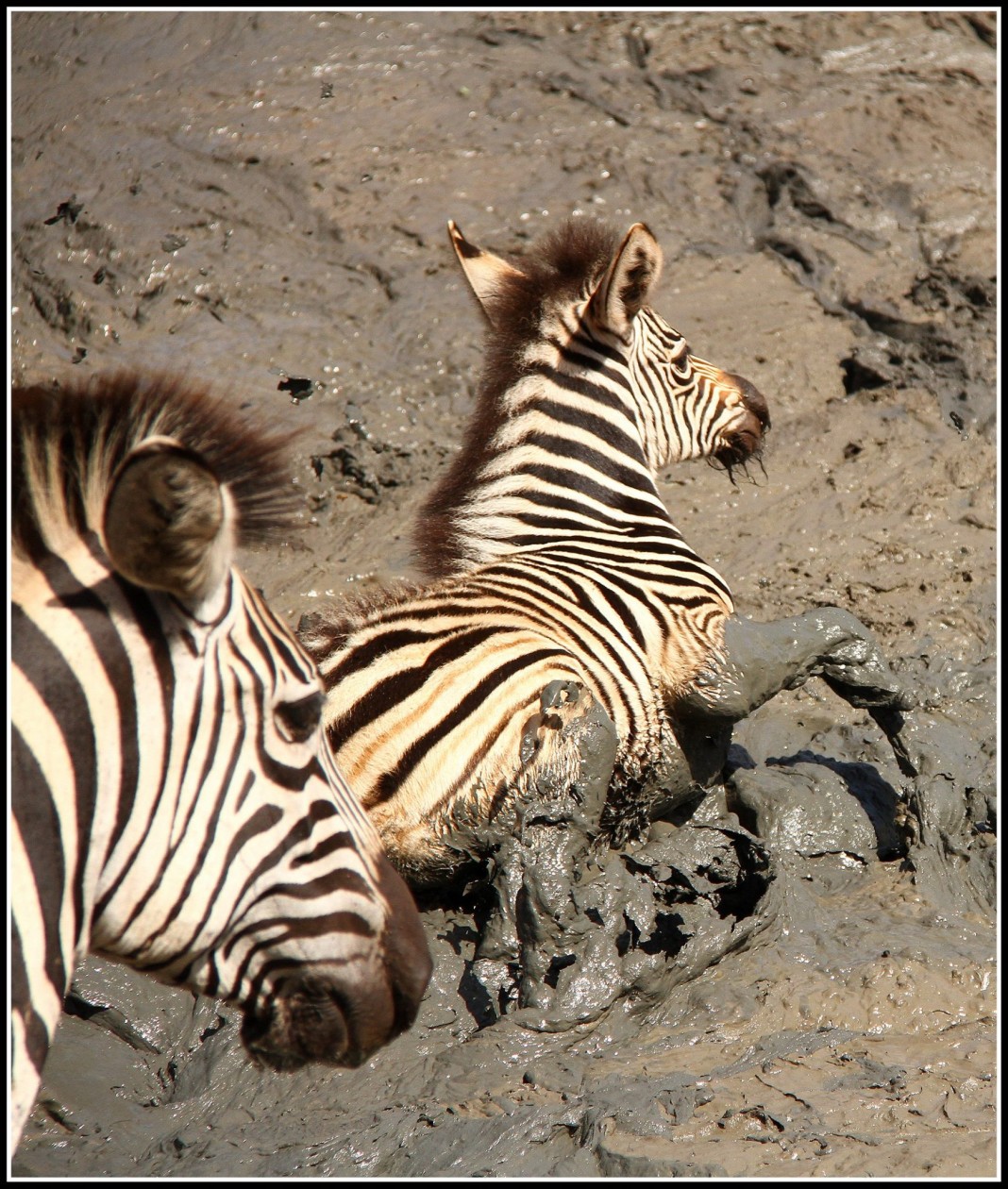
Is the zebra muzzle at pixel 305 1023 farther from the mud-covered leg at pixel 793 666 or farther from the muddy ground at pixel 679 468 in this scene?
the mud-covered leg at pixel 793 666

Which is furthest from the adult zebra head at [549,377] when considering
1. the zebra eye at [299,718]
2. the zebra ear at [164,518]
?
the zebra ear at [164,518]

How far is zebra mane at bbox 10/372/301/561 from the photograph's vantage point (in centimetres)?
195

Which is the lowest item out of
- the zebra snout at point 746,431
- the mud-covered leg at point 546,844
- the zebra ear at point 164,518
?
the mud-covered leg at point 546,844

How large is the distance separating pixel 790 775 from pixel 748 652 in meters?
0.94

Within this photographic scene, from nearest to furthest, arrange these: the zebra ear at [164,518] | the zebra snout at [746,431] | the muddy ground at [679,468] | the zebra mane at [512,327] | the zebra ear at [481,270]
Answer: the zebra ear at [164,518], the muddy ground at [679,468], the zebra mane at [512,327], the zebra ear at [481,270], the zebra snout at [746,431]

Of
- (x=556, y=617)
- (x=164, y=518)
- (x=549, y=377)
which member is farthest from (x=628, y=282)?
(x=164, y=518)

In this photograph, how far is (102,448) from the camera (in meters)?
2.01

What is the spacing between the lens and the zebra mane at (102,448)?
1953mm

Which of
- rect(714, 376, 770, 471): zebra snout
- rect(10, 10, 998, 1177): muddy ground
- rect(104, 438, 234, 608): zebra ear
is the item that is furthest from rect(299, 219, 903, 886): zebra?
rect(104, 438, 234, 608): zebra ear

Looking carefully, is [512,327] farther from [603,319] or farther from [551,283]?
[603,319]

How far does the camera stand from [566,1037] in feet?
13.6

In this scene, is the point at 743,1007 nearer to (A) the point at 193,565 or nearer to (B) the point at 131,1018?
(B) the point at 131,1018

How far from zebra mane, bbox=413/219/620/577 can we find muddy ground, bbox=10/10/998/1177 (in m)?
1.16

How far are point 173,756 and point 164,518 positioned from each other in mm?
435
